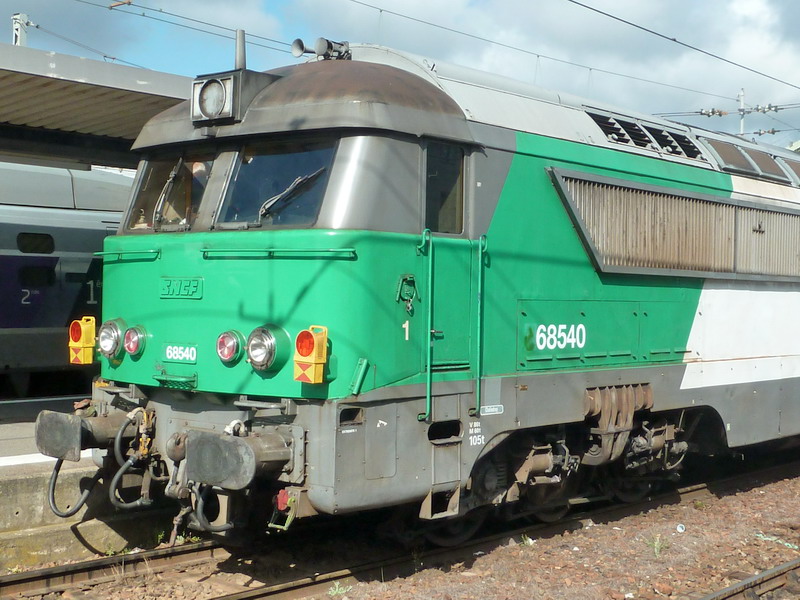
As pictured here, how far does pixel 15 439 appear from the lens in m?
8.71

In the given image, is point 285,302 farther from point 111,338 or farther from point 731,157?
point 731,157

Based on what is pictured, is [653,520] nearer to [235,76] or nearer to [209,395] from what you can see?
[209,395]

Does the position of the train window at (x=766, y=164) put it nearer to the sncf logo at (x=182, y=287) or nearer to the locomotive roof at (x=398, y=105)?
the locomotive roof at (x=398, y=105)

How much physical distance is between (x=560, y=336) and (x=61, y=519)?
434 cm

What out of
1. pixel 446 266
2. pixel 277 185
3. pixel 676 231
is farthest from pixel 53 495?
pixel 676 231

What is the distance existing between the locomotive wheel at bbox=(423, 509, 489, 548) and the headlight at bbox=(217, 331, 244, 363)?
2.44m

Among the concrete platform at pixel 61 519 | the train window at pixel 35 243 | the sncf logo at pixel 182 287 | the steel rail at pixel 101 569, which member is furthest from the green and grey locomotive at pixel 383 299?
the train window at pixel 35 243

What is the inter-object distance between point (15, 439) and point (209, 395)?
3.48 m

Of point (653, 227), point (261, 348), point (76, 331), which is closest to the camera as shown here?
point (261, 348)

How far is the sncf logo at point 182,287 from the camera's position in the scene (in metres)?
6.32

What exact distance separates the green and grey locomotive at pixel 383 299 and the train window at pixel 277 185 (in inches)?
0.7

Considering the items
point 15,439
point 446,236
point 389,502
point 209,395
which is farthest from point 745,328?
point 15,439

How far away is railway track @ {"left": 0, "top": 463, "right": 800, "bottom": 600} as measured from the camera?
20.9ft

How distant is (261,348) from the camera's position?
5.82 meters
